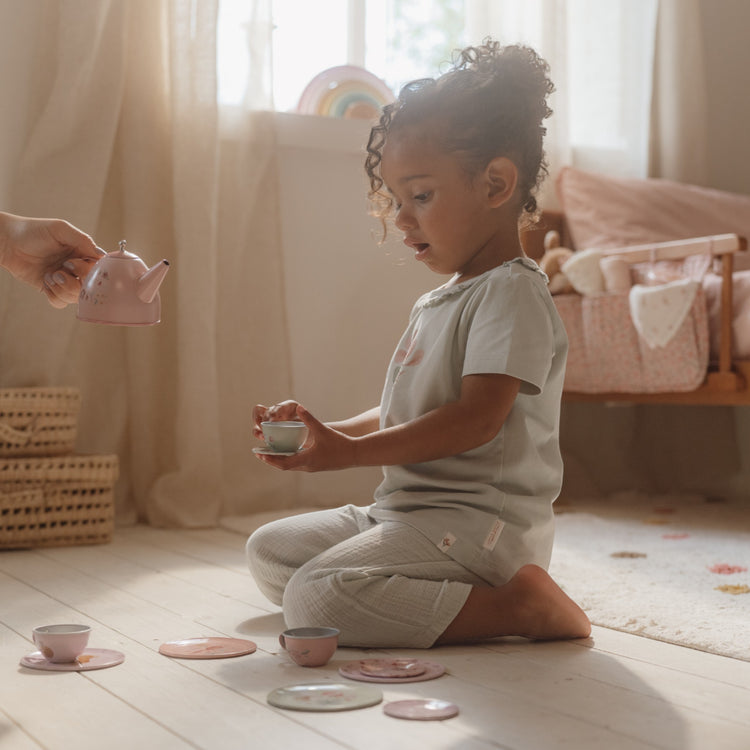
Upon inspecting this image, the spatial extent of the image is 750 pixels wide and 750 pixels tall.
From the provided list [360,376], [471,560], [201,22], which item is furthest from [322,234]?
[471,560]

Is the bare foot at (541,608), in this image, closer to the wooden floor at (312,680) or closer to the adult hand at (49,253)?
the wooden floor at (312,680)

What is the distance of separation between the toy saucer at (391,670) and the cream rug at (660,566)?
0.36m

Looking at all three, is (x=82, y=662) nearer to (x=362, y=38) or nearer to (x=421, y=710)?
(x=421, y=710)

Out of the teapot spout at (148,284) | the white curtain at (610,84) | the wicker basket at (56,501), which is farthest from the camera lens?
the white curtain at (610,84)

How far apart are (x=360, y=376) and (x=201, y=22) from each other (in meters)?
0.94

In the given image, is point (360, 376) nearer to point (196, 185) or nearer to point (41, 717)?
point (196, 185)

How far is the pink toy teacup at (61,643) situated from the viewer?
113 cm

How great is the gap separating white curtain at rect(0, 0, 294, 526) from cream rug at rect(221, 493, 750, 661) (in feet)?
0.79

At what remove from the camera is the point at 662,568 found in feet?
5.93

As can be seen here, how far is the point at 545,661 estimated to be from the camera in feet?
3.94

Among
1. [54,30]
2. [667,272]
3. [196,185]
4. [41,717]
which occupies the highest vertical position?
[54,30]

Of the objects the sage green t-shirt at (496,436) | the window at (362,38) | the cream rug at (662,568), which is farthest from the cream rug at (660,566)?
Answer: the window at (362,38)

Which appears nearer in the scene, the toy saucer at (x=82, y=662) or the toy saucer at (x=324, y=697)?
the toy saucer at (x=324, y=697)

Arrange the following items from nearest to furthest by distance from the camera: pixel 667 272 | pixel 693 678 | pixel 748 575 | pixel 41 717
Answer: pixel 41 717, pixel 693 678, pixel 748 575, pixel 667 272
